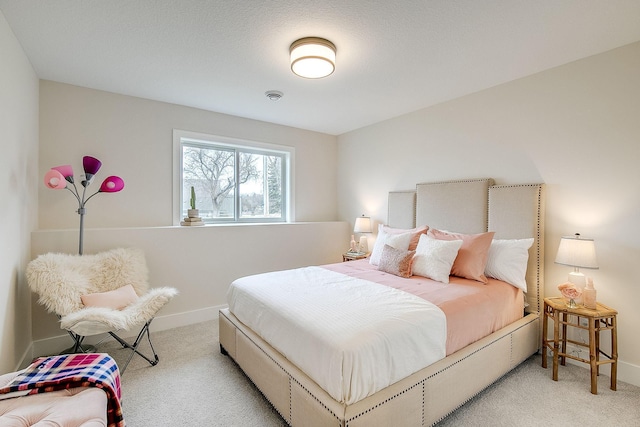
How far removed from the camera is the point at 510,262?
2.50 metres

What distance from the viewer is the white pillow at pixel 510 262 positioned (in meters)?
2.47

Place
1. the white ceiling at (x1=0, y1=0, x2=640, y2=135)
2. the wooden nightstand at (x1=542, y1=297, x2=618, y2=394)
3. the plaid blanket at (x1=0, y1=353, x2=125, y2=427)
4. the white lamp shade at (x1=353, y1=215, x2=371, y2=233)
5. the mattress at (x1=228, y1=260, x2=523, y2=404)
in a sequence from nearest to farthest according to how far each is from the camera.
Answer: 1. the plaid blanket at (x1=0, y1=353, x2=125, y2=427)
2. the mattress at (x1=228, y1=260, x2=523, y2=404)
3. the white ceiling at (x1=0, y1=0, x2=640, y2=135)
4. the wooden nightstand at (x1=542, y1=297, x2=618, y2=394)
5. the white lamp shade at (x1=353, y1=215, x2=371, y2=233)

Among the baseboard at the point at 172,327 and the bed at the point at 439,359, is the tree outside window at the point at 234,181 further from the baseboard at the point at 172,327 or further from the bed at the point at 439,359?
the bed at the point at 439,359

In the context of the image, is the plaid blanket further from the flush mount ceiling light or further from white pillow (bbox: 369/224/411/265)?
white pillow (bbox: 369/224/411/265)

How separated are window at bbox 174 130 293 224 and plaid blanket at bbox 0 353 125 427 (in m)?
2.11

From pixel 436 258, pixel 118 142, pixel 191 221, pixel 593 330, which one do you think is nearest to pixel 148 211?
pixel 191 221

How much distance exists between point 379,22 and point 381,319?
1.86m

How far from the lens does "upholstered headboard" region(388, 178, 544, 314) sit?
8.55 feet

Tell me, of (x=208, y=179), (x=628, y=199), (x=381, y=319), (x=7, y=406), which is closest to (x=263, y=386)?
(x=381, y=319)

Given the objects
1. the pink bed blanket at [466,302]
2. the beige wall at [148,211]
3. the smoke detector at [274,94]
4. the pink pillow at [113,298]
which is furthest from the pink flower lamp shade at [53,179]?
the pink bed blanket at [466,302]

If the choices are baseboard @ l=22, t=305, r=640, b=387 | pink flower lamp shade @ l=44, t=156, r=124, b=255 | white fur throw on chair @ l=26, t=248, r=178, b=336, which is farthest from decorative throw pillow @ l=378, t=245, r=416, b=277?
pink flower lamp shade @ l=44, t=156, r=124, b=255

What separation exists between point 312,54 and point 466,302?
206cm

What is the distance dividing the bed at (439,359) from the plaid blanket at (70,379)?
2.62ft

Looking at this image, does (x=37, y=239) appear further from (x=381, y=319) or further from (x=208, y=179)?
(x=381, y=319)
